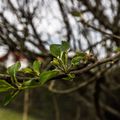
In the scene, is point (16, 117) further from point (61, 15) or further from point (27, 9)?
point (27, 9)

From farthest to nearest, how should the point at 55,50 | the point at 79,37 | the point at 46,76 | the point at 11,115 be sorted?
1. the point at 11,115
2. the point at 79,37
3. the point at 55,50
4. the point at 46,76

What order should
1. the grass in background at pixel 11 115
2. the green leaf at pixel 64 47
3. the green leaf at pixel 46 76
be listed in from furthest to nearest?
1. the grass in background at pixel 11 115
2. the green leaf at pixel 64 47
3. the green leaf at pixel 46 76

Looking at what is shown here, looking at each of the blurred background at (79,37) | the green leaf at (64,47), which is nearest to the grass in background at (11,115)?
the blurred background at (79,37)

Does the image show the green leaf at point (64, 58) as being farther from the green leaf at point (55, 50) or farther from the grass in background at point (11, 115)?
the grass in background at point (11, 115)

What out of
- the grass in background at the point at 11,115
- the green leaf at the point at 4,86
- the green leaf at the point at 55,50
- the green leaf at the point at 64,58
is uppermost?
the grass in background at the point at 11,115

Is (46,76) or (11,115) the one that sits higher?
(11,115)

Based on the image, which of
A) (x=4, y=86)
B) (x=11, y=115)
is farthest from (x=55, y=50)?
(x=11, y=115)

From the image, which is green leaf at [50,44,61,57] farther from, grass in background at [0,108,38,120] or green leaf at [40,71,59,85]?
grass in background at [0,108,38,120]

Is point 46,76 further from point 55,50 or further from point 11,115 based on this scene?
point 11,115

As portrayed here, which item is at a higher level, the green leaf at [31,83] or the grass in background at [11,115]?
the grass in background at [11,115]

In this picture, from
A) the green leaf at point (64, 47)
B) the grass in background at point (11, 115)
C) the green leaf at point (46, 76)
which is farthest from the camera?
the grass in background at point (11, 115)

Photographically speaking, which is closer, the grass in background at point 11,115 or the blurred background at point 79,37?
the blurred background at point 79,37
